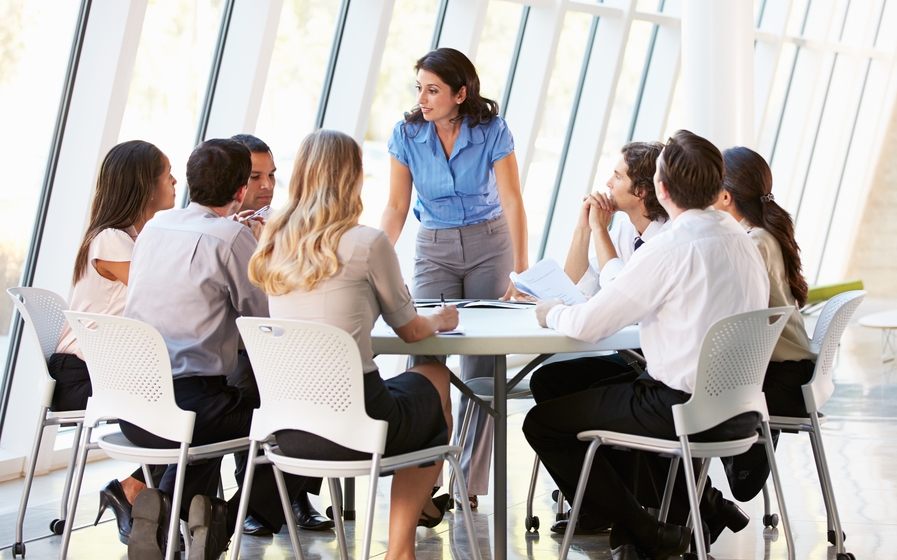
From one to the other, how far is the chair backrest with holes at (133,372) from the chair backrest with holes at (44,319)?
1.68ft

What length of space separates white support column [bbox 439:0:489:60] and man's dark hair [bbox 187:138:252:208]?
373 cm

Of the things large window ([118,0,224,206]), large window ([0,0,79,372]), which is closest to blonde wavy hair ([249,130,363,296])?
large window ([0,0,79,372])

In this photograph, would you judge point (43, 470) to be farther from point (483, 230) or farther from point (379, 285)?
point (379, 285)

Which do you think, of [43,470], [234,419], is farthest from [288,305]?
[43,470]

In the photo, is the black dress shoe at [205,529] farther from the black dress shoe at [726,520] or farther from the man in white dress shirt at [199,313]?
the black dress shoe at [726,520]

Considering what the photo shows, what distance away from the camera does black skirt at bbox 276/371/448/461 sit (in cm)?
236

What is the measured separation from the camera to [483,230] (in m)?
3.73

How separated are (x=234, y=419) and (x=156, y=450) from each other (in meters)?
0.23

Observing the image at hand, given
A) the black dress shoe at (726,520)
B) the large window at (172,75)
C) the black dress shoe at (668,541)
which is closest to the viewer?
the black dress shoe at (668,541)

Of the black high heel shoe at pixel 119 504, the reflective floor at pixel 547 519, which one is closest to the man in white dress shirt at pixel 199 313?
the black high heel shoe at pixel 119 504

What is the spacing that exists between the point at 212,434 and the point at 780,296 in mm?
1819

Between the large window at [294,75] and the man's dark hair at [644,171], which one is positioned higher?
the large window at [294,75]

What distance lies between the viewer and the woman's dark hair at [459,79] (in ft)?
11.7

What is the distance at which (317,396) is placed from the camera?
2328 mm
